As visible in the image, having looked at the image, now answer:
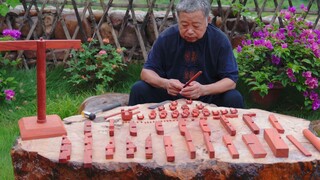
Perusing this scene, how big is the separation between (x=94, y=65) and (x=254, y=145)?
3089 millimetres

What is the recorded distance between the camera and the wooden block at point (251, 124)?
282cm

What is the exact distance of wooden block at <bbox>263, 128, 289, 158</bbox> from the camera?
251 centimetres

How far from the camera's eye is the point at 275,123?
2.95m

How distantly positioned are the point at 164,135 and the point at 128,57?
295 cm

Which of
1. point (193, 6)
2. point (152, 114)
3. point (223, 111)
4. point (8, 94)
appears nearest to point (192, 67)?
point (193, 6)

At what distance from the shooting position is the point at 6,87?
516 cm

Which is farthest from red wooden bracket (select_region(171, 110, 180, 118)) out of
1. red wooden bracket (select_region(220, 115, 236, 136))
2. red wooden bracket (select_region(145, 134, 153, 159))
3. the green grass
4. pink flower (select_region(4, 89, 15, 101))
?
pink flower (select_region(4, 89, 15, 101))

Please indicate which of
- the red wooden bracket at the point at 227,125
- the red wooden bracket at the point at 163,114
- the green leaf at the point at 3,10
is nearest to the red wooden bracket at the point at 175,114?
the red wooden bracket at the point at 163,114

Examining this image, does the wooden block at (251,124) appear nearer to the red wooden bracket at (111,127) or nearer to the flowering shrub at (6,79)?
the red wooden bracket at (111,127)

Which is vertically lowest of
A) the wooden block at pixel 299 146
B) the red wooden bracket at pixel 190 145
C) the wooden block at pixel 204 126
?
the wooden block at pixel 204 126

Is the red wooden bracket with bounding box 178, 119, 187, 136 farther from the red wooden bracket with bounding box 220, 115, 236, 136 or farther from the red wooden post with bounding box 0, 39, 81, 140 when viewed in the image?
the red wooden post with bounding box 0, 39, 81, 140

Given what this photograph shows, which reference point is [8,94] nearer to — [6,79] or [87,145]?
[6,79]

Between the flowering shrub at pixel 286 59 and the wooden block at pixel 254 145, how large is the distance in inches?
78.7

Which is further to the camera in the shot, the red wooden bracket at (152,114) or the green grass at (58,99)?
the green grass at (58,99)
